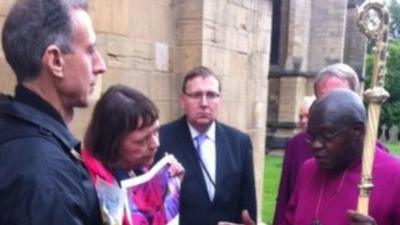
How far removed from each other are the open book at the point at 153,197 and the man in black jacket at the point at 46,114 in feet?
1.56

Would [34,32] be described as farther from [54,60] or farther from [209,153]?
[209,153]

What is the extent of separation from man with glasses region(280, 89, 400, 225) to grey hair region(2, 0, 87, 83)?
3.93 ft

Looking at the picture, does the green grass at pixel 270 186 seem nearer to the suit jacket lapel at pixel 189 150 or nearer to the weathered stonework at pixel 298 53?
the weathered stonework at pixel 298 53

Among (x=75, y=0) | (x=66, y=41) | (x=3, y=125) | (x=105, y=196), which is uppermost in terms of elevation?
(x=75, y=0)

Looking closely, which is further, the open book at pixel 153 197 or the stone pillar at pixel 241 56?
the stone pillar at pixel 241 56

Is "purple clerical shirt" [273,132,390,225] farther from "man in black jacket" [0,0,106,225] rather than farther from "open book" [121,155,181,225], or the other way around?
"man in black jacket" [0,0,106,225]

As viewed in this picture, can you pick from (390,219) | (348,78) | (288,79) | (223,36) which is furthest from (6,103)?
(288,79)

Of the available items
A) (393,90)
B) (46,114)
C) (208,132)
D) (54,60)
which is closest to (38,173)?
(46,114)

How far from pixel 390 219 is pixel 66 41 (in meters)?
1.48

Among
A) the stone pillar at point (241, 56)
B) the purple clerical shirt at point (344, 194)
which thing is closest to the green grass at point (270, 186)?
the stone pillar at point (241, 56)

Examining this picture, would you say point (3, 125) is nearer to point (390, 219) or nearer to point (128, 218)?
point (128, 218)

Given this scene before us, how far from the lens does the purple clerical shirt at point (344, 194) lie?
2158 mm

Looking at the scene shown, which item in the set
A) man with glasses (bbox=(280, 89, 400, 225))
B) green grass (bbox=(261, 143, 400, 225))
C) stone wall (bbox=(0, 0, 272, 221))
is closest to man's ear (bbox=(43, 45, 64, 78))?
man with glasses (bbox=(280, 89, 400, 225))

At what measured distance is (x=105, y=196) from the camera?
5.57ft
